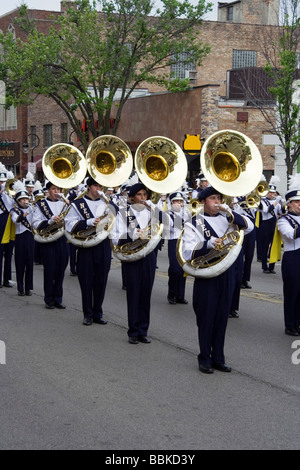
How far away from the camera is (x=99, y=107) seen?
29.1 metres

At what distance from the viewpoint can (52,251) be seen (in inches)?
406

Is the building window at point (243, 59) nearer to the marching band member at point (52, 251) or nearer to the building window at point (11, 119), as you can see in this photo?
the building window at point (11, 119)

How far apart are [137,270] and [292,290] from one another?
6.72 ft

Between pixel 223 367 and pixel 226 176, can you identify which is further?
pixel 226 176

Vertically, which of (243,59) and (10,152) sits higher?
(243,59)

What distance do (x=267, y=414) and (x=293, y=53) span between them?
18303 mm

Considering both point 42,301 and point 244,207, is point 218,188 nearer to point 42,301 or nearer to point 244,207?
point 244,207

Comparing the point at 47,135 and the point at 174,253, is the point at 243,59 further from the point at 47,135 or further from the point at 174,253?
the point at 174,253

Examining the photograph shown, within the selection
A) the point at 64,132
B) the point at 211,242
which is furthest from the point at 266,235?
the point at 64,132

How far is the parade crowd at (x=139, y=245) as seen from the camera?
691 cm

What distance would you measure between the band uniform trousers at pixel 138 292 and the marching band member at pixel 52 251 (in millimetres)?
2401

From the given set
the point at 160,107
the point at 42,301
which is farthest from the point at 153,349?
the point at 160,107

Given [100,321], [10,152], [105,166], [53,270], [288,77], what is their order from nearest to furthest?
[100,321] < [105,166] < [53,270] < [288,77] < [10,152]

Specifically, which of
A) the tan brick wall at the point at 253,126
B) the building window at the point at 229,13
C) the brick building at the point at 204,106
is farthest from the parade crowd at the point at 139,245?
the building window at the point at 229,13
